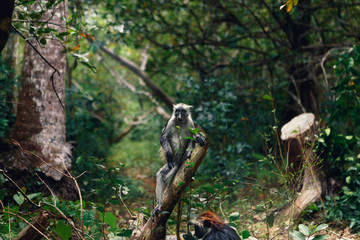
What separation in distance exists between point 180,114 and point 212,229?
1.70m

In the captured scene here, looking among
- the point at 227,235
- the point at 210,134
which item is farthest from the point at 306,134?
the point at 210,134

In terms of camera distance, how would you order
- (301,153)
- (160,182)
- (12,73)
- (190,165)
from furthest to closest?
1. (12,73)
2. (301,153)
3. (160,182)
4. (190,165)

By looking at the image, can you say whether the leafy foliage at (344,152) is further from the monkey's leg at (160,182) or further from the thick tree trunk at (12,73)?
the thick tree trunk at (12,73)

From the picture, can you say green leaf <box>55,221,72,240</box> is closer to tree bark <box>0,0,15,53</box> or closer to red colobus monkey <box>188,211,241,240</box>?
red colobus monkey <box>188,211,241,240</box>

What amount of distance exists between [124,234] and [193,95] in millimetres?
5977

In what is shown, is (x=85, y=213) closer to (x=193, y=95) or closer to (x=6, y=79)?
(x=6, y=79)

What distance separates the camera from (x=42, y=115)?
216 inches

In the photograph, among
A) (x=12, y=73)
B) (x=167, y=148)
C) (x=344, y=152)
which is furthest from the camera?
(x=12, y=73)

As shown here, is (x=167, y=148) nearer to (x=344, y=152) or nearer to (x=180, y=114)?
(x=180, y=114)

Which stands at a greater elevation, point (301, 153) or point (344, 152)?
point (301, 153)

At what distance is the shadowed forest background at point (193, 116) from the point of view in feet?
11.8

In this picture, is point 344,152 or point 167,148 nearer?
point 167,148

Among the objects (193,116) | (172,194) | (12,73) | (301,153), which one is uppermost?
(12,73)

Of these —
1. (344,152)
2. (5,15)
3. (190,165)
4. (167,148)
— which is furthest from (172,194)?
(344,152)
